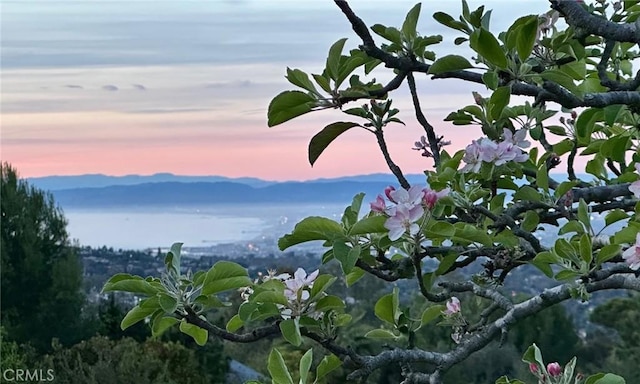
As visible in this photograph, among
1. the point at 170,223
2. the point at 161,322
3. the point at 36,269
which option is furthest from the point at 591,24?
the point at 170,223

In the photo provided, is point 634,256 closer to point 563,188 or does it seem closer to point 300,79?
point 563,188

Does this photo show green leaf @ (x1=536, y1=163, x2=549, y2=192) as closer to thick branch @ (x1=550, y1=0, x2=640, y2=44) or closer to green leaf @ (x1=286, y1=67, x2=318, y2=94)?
thick branch @ (x1=550, y1=0, x2=640, y2=44)

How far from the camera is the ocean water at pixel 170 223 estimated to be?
1914cm

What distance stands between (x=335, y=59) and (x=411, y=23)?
113 mm

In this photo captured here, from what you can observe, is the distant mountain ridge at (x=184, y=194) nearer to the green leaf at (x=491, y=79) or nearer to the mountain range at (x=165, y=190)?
the mountain range at (x=165, y=190)

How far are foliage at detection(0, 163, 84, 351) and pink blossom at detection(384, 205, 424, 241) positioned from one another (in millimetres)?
12929

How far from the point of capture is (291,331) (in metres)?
0.92

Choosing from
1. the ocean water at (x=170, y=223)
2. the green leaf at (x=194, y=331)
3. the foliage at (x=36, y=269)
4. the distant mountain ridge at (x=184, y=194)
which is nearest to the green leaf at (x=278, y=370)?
the green leaf at (x=194, y=331)

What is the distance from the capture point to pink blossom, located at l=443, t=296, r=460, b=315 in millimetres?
1312

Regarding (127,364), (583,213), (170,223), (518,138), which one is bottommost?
(127,364)

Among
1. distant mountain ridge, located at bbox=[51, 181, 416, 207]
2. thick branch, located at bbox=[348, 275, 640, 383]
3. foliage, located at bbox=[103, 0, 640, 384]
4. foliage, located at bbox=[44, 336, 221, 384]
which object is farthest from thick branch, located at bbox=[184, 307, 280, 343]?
distant mountain ridge, located at bbox=[51, 181, 416, 207]

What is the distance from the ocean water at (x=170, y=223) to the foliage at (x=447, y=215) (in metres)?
15.2

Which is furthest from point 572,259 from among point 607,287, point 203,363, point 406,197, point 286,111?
point 203,363

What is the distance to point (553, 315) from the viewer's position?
32.5ft
